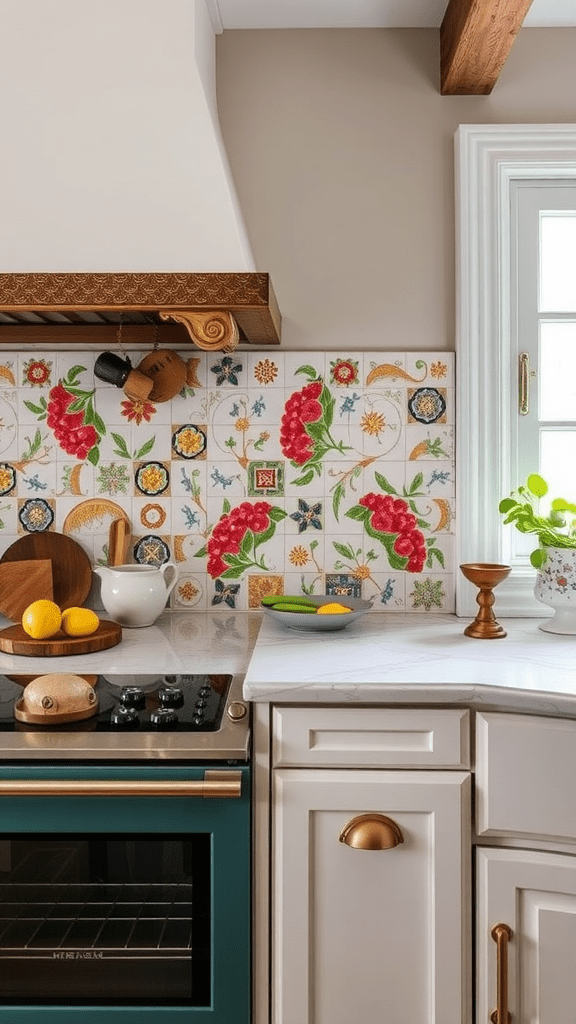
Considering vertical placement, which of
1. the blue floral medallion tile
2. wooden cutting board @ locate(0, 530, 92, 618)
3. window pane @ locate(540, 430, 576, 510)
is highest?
window pane @ locate(540, 430, 576, 510)

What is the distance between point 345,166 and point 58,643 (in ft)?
4.37

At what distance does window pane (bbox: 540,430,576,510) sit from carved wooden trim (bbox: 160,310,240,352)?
0.90 meters

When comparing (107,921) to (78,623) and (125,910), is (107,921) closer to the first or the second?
(125,910)

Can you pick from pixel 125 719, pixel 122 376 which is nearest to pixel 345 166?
pixel 122 376

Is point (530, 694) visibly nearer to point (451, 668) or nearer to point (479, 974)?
point (451, 668)

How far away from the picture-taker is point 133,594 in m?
1.96

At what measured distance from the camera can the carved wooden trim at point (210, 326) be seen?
5.49ft

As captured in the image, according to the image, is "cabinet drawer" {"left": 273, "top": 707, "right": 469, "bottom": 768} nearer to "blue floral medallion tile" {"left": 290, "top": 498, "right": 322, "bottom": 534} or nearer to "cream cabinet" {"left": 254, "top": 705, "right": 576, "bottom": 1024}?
"cream cabinet" {"left": 254, "top": 705, "right": 576, "bottom": 1024}

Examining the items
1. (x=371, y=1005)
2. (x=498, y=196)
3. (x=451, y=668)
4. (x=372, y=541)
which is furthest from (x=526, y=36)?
(x=371, y=1005)

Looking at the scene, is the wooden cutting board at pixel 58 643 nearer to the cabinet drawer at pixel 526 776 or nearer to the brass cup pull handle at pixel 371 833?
the brass cup pull handle at pixel 371 833

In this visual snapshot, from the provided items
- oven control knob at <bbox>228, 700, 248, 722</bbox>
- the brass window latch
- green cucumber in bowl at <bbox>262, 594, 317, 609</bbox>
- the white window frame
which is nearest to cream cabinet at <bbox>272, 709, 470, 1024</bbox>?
oven control knob at <bbox>228, 700, 248, 722</bbox>

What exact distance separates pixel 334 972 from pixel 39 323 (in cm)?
155

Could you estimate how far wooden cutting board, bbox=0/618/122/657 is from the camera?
1.75m

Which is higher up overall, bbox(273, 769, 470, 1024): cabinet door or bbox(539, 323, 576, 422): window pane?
bbox(539, 323, 576, 422): window pane
